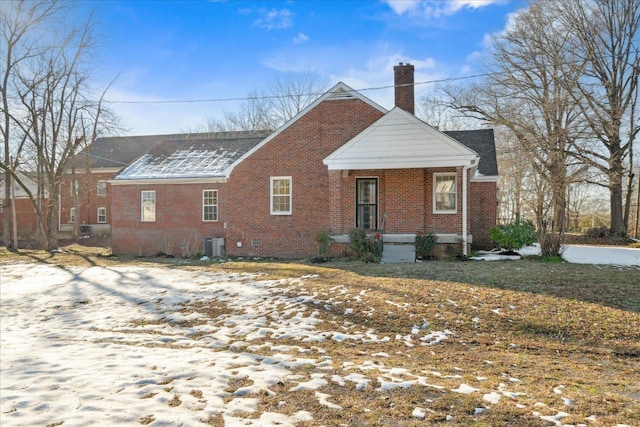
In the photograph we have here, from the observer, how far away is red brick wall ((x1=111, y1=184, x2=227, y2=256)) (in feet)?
69.1

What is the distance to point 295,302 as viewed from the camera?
891 cm

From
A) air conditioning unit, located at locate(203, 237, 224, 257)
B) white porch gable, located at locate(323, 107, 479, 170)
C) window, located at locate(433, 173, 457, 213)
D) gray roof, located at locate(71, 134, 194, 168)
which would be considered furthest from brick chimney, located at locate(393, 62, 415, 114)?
gray roof, located at locate(71, 134, 194, 168)

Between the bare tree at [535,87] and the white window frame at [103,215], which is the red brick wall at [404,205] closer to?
the bare tree at [535,87]

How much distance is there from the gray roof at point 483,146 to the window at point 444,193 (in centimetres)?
430

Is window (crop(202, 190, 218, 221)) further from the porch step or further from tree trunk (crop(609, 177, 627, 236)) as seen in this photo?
tree trunk (crop(609, 177, 627, 236))

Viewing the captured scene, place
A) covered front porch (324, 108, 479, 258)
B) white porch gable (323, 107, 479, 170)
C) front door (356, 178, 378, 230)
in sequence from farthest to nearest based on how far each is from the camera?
front door (356, 178, 378, 230)
covered front porch (324, 108, 479, 258)
white porch gable (323, 107, 479, 170)

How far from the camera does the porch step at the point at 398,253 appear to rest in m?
14.4

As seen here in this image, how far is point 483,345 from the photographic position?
6297 mm

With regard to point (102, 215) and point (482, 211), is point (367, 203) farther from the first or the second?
point (102, 215)

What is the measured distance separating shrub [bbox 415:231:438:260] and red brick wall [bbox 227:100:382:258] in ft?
12.5

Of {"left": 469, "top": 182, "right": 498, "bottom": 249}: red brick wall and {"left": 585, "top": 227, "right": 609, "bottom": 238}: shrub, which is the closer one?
{"left": 469, "top": 182, "right": 498, "bottom": 249}: red brick wall

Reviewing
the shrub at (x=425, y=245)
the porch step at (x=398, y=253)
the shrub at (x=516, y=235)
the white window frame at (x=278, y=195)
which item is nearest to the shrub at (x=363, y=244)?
the porch step at (x=398, y=253)

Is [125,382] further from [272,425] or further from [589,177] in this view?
[589,177]

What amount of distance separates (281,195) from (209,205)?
5322mm
